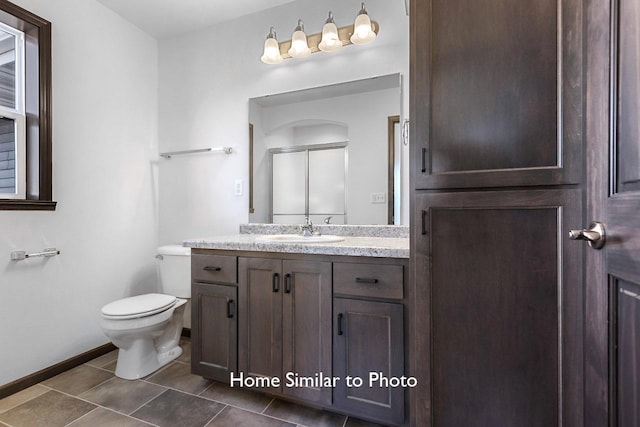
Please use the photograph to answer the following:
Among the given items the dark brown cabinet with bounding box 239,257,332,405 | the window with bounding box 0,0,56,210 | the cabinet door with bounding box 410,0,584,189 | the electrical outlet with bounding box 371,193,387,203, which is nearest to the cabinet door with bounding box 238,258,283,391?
the dark brown cabinet with bounding box 239,257,332,405

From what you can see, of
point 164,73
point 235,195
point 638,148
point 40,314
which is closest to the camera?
point 638,148

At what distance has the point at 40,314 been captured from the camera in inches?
71.4

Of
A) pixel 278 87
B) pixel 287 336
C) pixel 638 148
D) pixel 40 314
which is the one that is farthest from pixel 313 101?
pixel 40 314

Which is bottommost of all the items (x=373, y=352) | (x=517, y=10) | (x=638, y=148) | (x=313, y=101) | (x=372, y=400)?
(x=372, y=400)

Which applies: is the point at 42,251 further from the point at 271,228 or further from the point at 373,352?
the point at 373,352

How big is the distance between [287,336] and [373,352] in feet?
1.41

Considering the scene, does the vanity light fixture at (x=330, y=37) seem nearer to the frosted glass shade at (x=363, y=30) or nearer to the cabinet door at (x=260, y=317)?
the frosted glass shade at (x=363, y=30)

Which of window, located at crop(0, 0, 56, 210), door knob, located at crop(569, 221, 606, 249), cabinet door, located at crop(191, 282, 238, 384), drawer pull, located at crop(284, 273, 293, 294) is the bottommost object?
cabinet door, located at crop(191, 282, 238, 384)

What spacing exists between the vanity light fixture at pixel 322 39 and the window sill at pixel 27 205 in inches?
64.1

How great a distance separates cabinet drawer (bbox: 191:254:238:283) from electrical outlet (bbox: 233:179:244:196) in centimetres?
69

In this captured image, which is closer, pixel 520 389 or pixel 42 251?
pixel 520 389

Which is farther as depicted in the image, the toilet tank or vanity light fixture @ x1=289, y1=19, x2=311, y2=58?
the toilet tank

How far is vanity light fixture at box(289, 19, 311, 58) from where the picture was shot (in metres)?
1.94

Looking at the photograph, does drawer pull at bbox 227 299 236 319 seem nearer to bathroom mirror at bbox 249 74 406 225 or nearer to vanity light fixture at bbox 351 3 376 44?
bathroom mirror at bbox 249 74 406 225
